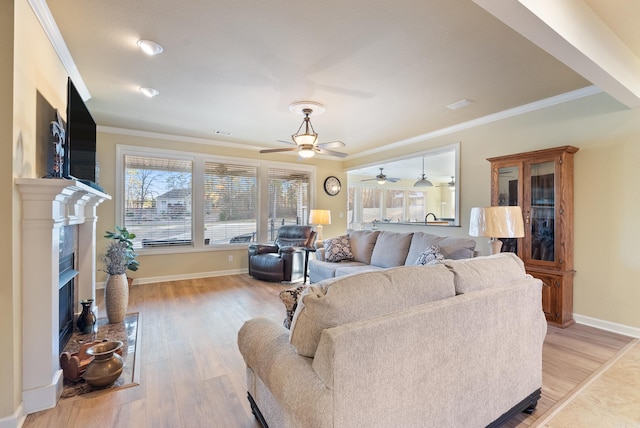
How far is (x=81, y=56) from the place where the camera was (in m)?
2.62

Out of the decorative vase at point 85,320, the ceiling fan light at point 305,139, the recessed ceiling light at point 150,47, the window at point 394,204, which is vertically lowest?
the decorative vase at point 85,320

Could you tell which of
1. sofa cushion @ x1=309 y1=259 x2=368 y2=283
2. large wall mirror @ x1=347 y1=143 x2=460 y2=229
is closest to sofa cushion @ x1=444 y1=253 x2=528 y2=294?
sofa cushion @ x1=309 y1=259 x2=368 y2=283

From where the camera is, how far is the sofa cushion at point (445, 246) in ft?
10.4

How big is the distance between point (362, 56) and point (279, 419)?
2605mm

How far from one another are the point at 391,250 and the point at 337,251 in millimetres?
829

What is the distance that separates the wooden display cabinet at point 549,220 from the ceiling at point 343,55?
2.38ft

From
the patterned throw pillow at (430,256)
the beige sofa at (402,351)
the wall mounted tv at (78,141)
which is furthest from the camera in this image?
the patterned throw pillow at (430,256)

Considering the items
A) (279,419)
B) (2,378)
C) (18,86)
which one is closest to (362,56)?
(18,86)

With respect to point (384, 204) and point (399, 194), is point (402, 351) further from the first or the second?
point (399, 194)

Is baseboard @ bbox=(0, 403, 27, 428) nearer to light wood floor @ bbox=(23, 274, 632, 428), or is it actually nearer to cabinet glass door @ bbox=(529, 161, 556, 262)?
light wood floor @ bbox=(23, 274, 632, 428)

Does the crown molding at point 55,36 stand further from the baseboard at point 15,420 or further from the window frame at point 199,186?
the baseboard at point 15,420

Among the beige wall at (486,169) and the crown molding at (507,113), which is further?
the crown molding at (507,113)

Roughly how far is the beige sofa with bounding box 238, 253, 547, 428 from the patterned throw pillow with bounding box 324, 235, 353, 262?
8.70 ft

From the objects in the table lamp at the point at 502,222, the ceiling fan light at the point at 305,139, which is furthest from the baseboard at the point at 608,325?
the ceiling fan light at the point at 305,139
